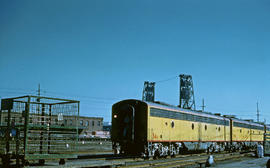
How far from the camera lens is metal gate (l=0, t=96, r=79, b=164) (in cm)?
1019

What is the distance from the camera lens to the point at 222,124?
101 feet

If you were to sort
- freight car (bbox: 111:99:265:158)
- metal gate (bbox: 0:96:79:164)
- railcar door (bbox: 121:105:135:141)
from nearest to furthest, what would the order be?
1. metal gate (bbox: 0:96:79:164)
2. freight car (bbox: 111:99:265:158)
3. railcar door (bbox: 121:105:135:141)

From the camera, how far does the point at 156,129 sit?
2086 centimetres

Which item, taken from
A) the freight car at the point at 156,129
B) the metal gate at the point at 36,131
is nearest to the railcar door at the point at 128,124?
the freight car at the point at 156,129

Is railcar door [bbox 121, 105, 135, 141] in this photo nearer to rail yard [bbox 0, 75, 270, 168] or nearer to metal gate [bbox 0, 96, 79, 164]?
rail yard [bbox 0, 75, 270, 168]

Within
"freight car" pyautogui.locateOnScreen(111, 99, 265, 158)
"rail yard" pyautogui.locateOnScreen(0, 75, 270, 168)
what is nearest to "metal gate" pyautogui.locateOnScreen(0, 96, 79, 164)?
"rail yard" pyautogui.locateOnScreen(0, 75, 270, 168)

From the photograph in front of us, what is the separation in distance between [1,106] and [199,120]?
18867mm

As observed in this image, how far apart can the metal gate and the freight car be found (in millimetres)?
9373

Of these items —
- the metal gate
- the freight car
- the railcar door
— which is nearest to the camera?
the metal gate

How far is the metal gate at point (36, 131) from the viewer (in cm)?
1019

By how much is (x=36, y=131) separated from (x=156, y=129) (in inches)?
450

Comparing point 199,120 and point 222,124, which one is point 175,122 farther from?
point 222,124

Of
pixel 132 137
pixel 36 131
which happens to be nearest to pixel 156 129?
pixel 132 137

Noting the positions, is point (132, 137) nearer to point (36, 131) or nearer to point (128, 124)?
point (128, 124)
